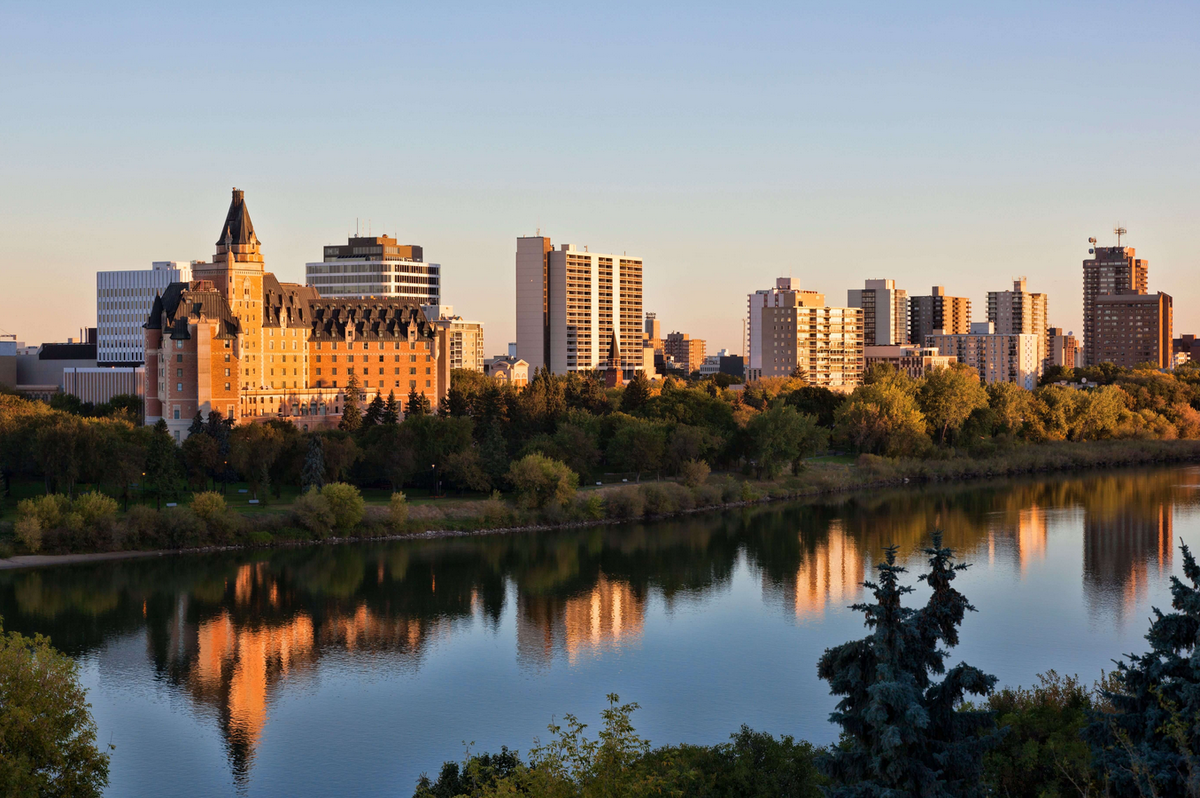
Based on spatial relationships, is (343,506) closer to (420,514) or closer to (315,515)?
(315,515)

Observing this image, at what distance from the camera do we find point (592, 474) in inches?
3071

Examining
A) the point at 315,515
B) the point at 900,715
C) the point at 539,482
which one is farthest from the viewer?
the point at 539,482

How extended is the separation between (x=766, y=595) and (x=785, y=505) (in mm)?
25106

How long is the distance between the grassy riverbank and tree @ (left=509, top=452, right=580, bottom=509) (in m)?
0.49

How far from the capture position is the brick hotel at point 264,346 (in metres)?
91.8

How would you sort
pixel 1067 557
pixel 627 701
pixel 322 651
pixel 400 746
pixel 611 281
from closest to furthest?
pixel 400 746, pixel 627 701, pixel 322 651, pixel 1067 557, pixel 611 281

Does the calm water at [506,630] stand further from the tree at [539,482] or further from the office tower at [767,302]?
the office tower at [767,302]

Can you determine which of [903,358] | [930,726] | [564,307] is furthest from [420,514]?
[903,358]

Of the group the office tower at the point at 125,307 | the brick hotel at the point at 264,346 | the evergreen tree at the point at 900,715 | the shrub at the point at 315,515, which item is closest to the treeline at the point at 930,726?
the evergreen tree at the point at 900,715

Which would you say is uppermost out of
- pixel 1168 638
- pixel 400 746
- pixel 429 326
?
pixel 429 326

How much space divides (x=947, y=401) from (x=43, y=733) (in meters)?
80.7

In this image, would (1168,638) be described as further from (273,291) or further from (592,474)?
(273,291)

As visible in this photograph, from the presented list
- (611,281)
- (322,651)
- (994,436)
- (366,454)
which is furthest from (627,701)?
(611,281)

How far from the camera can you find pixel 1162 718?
1845cm
